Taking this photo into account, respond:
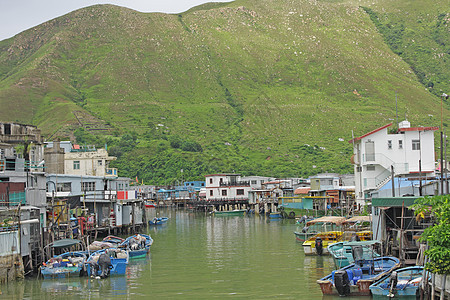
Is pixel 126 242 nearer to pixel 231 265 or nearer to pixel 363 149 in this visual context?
pixel 231 265

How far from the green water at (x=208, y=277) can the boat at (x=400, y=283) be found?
352cm

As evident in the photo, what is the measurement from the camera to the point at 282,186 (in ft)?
400

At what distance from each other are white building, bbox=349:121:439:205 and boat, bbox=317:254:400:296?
116ft

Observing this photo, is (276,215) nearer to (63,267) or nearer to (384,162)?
(384,162)

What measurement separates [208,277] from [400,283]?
14147 mm

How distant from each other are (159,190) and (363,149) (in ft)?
296

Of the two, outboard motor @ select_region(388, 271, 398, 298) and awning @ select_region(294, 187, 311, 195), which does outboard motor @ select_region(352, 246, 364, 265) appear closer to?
outboard motor @ select_region(388, 271, 398, 298)

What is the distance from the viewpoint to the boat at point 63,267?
39125 mm

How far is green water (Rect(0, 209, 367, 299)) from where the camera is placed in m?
34.2

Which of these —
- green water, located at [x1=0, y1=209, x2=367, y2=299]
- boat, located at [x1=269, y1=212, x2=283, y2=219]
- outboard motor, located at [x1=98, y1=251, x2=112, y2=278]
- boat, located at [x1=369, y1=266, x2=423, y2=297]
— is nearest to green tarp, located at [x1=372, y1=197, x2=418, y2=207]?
boat, located at [x1=369, y1=266, x2=423, y2=297]

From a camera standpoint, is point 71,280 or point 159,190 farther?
point 159,190

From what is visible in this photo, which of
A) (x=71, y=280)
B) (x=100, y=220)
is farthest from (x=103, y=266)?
(x=100, y=220)

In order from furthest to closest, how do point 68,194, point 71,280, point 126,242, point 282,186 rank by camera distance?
point 282,186 → point 68,194 → point 126,242 → point 71,280

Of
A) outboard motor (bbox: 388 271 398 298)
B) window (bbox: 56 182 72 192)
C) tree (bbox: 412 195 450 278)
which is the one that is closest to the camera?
tree (bbox: 412 195 450 278)
